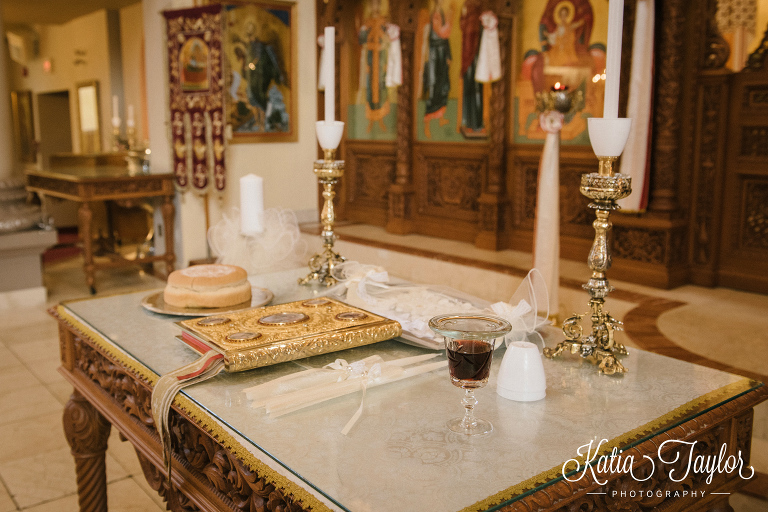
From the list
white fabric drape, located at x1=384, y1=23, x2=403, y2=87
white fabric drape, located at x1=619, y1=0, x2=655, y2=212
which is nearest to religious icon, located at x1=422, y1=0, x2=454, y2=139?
white fabric drape, located at x1=384, y1=23, x2=403, y2=87

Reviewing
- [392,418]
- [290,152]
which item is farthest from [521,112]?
[392,418]

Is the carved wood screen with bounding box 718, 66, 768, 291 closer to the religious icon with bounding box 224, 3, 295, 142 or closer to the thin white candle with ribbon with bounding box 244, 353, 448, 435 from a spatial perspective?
the religious icon with bounding box 224, 3, 295, 142

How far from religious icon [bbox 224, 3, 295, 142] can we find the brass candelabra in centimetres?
555

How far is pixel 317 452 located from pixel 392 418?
177 mm

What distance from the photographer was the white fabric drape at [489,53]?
19.6 ft

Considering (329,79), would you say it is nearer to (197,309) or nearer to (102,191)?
(197,309)

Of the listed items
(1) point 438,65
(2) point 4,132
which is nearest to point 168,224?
(2) point 4,132

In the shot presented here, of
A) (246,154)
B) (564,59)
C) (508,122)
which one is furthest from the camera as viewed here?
(246,154)

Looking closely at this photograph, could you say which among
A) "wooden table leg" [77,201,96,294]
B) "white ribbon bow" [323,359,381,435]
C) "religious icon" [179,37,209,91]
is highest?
"religious icon" [179,37,209,91]

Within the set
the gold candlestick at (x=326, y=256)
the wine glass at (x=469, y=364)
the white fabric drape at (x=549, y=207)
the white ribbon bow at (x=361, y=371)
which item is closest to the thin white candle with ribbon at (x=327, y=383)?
the white ribbon bow at (x=361, y=371)

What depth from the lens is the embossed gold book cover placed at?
140 cm

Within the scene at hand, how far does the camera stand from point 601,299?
147 centimetres

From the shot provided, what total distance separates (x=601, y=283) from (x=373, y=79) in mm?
6638

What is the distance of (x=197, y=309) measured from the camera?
1853 mm
